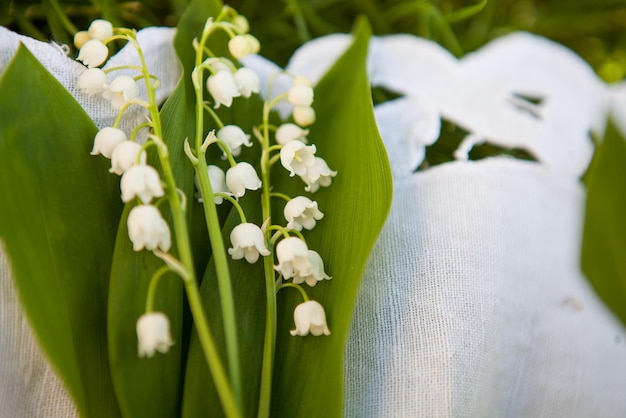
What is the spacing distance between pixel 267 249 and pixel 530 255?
292 mm

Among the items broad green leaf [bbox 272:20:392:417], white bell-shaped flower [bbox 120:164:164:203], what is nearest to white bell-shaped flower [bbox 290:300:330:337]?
broad green leaf [bbox 272:20:392:417]

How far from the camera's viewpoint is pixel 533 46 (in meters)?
0.66

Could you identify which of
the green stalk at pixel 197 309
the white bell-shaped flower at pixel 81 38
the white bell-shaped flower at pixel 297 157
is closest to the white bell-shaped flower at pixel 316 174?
the white bell-shaped flower at pixel 297 157

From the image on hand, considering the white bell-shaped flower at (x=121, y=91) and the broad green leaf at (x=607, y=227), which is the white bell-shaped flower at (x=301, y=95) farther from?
the broad green leaf at (x=607, y=227)

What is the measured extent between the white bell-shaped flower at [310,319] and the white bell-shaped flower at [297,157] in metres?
0.10

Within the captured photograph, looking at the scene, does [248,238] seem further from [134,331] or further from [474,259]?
[474,259]

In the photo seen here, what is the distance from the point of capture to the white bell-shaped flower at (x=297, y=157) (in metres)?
0.39

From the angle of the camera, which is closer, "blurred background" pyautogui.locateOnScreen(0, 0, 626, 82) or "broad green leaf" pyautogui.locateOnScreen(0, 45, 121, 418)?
"broad green leaf" pyautogui.locateOnScreen(0, 45, 121, 418)

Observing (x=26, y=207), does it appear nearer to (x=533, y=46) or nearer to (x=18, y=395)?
(x=18, y=395)

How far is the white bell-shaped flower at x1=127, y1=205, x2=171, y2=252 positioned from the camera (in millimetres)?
323

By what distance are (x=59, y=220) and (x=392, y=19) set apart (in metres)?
0.54

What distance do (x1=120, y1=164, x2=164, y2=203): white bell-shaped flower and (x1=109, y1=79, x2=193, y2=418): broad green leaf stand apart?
0.03m

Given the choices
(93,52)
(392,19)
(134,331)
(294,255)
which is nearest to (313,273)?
(294,255)

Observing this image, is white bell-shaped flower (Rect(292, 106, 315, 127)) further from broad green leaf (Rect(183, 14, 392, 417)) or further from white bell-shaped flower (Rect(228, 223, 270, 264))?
white bell-shaped flower (Rect(228, 223, 270, 264))
